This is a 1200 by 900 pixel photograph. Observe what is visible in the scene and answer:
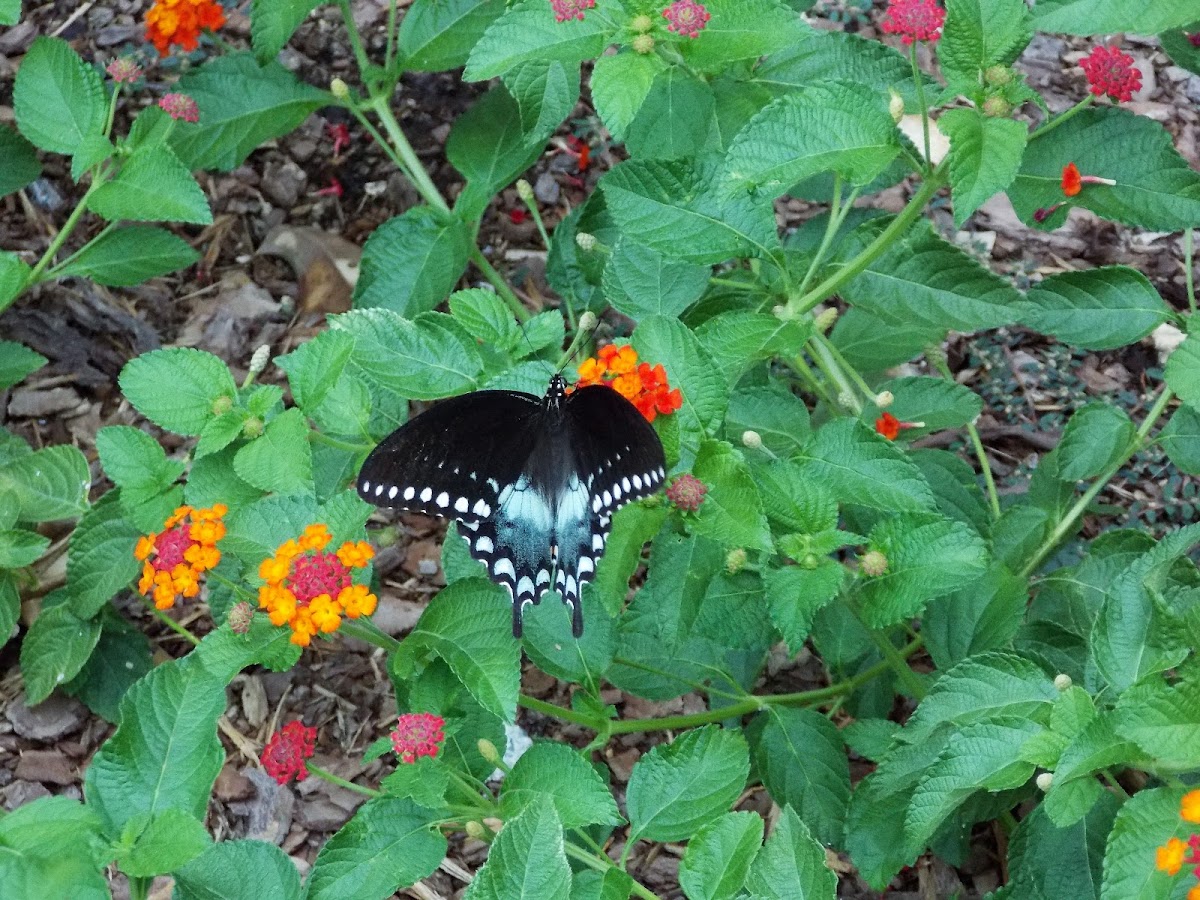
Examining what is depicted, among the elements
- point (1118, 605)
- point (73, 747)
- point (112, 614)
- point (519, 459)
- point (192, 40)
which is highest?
point (192, 40)

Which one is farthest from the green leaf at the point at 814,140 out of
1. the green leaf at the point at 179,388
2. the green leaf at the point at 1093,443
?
the green leaf at the point at 179,388

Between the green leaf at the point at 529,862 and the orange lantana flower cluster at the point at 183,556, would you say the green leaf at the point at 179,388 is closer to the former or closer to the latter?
the orange lantana flower cluster at the point at 183,556

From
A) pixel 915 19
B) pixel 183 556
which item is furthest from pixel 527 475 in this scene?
pixel 915 19

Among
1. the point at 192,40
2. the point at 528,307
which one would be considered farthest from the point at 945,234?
the point at 192,40

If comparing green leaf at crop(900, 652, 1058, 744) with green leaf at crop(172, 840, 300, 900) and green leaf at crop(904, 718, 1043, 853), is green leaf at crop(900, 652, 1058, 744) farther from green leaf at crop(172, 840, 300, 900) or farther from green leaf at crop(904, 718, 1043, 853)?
green leaf at crop(172, 840, 300, 900)

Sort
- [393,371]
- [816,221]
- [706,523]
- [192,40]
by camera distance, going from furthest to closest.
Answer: [192,40] < [816,221] < [393,371] < [706,523]

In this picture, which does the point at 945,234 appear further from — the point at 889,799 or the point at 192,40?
the point at 192,40
